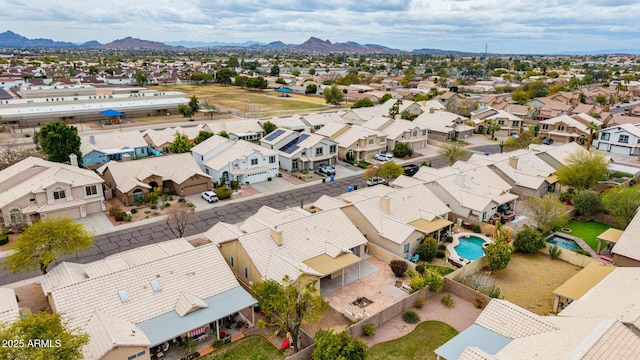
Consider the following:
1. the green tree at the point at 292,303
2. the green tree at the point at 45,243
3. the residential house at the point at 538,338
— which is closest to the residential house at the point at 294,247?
the green tree at the point at 292,303

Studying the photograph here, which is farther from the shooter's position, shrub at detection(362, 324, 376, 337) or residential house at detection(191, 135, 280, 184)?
residential house at detection(191, 135, 280, 184)

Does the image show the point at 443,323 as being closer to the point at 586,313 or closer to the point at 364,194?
the point at 586,313

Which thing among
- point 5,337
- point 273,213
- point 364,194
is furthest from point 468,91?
point 5,337

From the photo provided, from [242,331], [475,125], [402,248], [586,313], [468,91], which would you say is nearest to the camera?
[586,313]

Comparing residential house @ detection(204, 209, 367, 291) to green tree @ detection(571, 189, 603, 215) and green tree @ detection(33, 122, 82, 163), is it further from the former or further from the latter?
green tree @ detection(33, 122, 82, 163)

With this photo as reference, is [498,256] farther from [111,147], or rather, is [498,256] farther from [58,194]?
[111,147]

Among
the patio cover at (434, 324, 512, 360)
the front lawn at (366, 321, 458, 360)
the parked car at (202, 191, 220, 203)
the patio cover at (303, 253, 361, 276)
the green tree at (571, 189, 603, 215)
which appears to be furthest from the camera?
the parked car at (202, 191, 220, 203)

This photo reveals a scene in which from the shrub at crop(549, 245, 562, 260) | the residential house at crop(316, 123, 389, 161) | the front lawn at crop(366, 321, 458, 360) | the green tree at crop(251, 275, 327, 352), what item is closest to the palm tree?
the residential house at crop(316, 123, 389, 161)

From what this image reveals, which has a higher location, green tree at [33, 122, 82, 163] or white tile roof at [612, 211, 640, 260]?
green tree at [33, 122, 82, 163]
